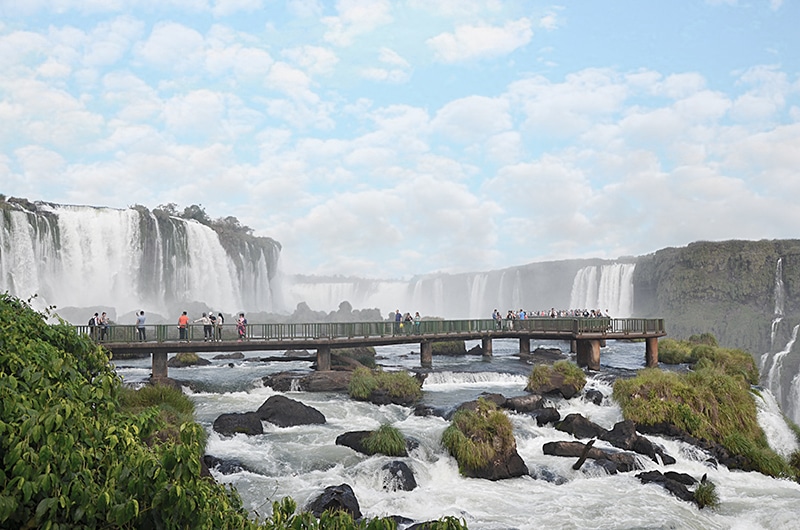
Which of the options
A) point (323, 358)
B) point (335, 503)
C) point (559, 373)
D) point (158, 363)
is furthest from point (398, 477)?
point (158, 363)

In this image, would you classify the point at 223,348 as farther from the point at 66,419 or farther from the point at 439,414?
the point at 66,419

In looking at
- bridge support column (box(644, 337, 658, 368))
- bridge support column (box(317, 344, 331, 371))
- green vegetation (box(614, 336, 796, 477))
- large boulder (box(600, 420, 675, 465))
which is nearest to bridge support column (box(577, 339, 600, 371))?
bridge support column (box(644, 337, 658, 368))

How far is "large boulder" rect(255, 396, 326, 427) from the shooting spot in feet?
58.6

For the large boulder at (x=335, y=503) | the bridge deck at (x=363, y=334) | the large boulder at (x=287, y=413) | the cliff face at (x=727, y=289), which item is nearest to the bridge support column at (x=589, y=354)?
the bridge deck at (x=363, y=334)

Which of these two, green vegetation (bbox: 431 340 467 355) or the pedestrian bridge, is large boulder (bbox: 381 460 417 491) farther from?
green vegetation (bbox: 431 340 467 355)

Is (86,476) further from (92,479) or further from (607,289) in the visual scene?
(607,289)

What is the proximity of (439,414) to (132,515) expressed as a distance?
1636cm

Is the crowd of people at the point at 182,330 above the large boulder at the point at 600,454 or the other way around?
above

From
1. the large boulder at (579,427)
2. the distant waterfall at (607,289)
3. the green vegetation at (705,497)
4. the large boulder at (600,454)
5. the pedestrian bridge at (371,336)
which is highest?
the distant waterfall at (607,289)

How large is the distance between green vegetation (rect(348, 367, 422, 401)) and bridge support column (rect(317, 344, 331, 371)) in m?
5.00

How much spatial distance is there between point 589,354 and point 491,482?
704 inches

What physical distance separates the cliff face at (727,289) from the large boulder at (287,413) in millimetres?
61020

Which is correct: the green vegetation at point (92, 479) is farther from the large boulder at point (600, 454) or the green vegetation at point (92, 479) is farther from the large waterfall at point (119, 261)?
the large waterfall at point (119, 261)

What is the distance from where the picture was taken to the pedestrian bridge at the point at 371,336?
25.7 metres
